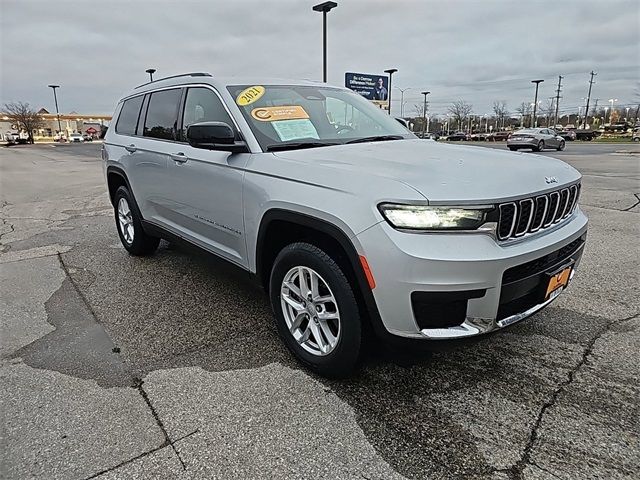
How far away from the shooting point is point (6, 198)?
35.5ft

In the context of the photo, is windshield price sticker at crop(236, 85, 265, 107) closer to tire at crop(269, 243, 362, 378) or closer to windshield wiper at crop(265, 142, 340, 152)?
windshield wiper at crop(265, 142, 340, 152)

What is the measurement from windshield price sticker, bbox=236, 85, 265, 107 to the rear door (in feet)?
0.45

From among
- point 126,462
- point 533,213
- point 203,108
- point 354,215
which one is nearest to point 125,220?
point 203,108

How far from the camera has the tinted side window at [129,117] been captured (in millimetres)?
4953

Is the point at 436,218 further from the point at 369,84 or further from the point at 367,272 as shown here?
the point at 369,84

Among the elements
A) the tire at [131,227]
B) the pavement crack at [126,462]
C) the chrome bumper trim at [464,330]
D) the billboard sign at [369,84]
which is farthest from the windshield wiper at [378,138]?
the billboard sign at [369,84]

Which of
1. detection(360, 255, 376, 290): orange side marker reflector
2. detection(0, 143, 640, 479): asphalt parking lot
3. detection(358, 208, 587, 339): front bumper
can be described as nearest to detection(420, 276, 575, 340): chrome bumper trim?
detection(358, 208, 587, 339): front bumper

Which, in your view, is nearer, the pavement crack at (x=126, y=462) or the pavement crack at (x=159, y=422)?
the pavement crack at (x=126, y=462)

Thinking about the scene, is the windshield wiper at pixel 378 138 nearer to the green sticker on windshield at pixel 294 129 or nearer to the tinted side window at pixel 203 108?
the green sticker on windshield at pixel 294 129

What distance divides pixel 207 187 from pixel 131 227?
2.23m

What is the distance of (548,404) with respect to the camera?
101 inches

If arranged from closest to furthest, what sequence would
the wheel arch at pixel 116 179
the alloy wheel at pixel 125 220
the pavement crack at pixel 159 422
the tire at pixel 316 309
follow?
the pavement crack at pixel 159 422, the tire at pixel 316 309, the wheel arch at pixel 116 179, the alloy wheel at pixel 125 220

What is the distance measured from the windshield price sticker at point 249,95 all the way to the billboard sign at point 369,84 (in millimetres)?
18422

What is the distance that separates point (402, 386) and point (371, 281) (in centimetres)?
80
